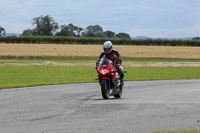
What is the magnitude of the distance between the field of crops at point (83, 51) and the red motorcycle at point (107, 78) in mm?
51862

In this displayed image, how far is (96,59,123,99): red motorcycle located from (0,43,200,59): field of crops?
170 ft

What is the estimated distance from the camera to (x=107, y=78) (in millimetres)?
13961

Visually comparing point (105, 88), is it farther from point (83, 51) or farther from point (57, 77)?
point (83, 51)

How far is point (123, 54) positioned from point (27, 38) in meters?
23.4

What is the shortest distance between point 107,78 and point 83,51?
59568 millimetres

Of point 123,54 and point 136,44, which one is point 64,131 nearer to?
point 123,54

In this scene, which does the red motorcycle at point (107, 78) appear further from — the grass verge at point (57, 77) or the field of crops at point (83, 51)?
the field of crops at point (83, 51)

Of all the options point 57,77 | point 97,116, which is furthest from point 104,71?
point 57,77

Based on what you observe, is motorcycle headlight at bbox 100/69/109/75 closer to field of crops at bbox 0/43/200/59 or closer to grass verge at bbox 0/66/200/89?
grass verge at bbox 0/66/200/89

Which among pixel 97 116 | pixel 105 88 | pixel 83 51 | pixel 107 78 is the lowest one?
pixel 83 51

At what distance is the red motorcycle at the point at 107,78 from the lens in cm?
1393

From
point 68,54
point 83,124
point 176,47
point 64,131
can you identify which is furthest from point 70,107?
point 176,47

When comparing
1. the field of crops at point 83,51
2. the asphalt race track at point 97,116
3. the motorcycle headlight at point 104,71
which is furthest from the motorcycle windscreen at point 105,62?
the field of crops at point 83,51

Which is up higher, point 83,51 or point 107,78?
point 107,78
